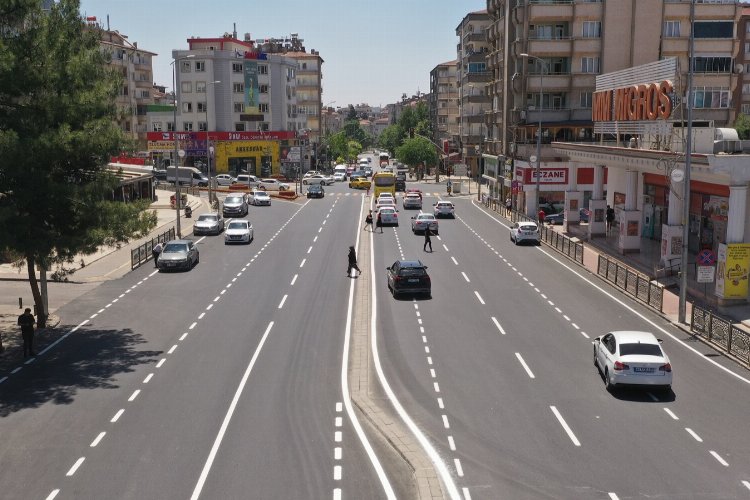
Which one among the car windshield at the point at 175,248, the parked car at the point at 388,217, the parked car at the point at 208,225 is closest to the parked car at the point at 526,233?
the parked car at the point at 388,217

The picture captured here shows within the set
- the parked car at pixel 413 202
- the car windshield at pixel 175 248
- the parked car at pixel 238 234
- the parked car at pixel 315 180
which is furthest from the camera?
the parked car at pixel 315 180

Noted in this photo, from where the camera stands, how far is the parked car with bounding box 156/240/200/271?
40.7 m

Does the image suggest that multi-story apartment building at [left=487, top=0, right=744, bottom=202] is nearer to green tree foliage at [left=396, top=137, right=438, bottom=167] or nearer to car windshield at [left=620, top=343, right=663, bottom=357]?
→ car windshield at [left=620, top=343, right=663, bottom=357]

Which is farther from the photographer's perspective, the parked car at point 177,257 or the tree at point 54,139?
the parked car at point 177,257

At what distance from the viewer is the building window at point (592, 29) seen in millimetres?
69062

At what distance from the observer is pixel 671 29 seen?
230 feet

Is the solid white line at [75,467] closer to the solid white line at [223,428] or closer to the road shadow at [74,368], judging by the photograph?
the solid white line at [223,428]

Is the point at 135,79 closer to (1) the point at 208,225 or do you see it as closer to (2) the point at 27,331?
(1) the point at 208,225

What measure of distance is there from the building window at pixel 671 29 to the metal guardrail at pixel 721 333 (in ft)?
162

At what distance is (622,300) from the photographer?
109 ft

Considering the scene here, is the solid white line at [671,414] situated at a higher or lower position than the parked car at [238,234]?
lower

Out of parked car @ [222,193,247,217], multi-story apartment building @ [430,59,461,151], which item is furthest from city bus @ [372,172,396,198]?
multi-story apartment building @ [430,59,461,151]

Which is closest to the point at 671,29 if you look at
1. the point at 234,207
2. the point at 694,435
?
the point at 234,207

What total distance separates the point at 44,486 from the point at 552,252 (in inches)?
1452
